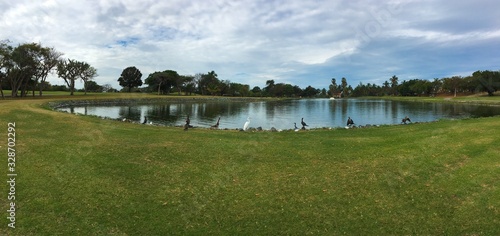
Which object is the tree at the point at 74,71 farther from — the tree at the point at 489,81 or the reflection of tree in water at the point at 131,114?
the tree at the point at 489,81

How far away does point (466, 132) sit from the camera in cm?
1516

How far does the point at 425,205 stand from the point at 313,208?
120 inches

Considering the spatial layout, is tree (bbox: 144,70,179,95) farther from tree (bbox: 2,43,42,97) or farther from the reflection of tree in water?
the reflection of tree in water

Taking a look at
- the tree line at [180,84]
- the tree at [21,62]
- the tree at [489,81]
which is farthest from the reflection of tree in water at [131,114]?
the tree at [489,81]

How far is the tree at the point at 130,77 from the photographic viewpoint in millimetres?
131875

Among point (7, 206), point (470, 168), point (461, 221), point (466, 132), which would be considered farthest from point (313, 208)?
point (466, 132)

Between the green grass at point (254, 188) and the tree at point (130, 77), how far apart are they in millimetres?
126344

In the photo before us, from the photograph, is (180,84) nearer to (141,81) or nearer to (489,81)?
(141,81)

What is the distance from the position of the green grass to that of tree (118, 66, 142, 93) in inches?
4974

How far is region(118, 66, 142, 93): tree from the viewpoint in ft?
433

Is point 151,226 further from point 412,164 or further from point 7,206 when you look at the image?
point 412,164

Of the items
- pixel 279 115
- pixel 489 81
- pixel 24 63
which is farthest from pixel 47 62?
pixel 489 81

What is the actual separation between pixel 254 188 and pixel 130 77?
134437 mm

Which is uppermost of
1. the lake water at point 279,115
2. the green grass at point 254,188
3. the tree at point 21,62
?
the tree at point 21,62
